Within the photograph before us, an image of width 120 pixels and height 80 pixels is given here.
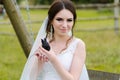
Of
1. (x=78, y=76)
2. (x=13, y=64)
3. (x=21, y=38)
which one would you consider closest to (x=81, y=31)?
(x=13, y=64)

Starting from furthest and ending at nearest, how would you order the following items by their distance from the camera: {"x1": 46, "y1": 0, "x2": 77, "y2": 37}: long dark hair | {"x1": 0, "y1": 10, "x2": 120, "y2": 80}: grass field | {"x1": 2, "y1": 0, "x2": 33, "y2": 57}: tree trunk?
{"x1": 0, "y1": 10, "x2": 120, "y2": 80}: grass field
{"x1": 2, "y1": 0, "x2": 33, "y2": 57}: tree trunk
{"x1": 46, "y1": 0, "x2": 77, "y2": 37}: long dark hair

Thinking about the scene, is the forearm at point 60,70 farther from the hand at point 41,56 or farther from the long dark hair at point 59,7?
the long dark hair at point 59,7

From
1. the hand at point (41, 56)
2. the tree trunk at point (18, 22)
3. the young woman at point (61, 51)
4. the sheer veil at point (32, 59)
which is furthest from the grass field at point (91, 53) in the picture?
the hand at point (41, 56)

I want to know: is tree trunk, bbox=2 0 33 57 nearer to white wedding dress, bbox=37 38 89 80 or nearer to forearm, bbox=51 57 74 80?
white wedding dress, bbox=37 38 89 80

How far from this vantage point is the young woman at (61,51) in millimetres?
2625

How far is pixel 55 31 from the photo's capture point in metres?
2.72

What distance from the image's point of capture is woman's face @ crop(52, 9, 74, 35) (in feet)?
8.64

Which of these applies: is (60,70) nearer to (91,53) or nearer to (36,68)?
(36,68)

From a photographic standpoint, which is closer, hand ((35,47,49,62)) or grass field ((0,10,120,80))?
hand ((35,47,49,62))

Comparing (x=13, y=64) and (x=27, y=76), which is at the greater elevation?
(x=27, y=76)

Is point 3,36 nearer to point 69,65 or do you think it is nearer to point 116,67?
Result: point 116,67

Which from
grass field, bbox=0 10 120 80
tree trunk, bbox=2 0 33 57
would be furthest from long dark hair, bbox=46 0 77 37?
grass field, bbox=0 10 120 80

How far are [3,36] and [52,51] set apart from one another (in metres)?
7.95

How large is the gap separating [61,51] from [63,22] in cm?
21
